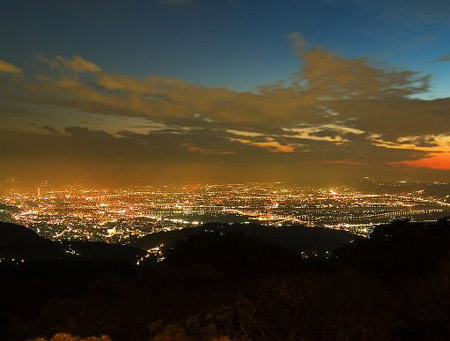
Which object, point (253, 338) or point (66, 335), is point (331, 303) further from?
point (66, 335)

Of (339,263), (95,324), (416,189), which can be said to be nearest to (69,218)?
(339,263)

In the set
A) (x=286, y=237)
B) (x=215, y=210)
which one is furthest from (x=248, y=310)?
(x=215, y=210)

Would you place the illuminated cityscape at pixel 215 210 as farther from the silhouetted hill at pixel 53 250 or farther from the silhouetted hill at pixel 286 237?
the silhouetted hill at pixel 53 250

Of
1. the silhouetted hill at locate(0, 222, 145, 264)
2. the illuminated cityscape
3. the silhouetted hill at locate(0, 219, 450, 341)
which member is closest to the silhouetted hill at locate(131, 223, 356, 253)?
the silhouetted hill at locate(0, 222, 145, 264)

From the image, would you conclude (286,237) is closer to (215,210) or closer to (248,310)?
(248,310)

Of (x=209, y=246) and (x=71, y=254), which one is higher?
(x=209, y=246)

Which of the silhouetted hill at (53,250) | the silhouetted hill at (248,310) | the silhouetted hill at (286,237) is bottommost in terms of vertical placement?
the silhouetted hill at (53,250)

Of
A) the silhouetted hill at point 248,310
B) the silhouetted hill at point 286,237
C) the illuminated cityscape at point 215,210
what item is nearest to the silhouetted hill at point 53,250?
the silhouetted hill at point 286,237
